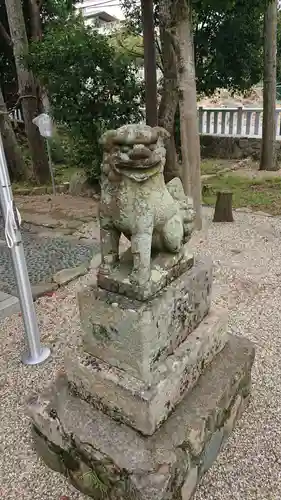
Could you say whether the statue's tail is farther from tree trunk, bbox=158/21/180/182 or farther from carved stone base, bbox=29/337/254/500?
tree trunk, bbox=158/21/180/182

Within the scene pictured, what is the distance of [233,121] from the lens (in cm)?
930

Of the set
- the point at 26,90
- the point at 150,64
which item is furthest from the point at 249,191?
the point at 26,90

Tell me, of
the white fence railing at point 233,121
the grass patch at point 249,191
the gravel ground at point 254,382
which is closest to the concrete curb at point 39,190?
the grass patch at point 249,191

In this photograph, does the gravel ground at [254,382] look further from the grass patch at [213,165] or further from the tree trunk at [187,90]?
the grass patch at [213,165]

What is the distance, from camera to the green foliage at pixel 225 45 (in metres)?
6.71

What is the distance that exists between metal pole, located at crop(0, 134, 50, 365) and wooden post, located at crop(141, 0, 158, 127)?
12.7ft

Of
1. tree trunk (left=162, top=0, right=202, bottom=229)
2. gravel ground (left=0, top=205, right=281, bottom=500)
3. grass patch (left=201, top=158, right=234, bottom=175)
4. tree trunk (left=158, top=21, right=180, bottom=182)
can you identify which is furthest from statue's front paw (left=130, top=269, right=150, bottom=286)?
grass patch (left=201, top=158, right=234, bottom=175)

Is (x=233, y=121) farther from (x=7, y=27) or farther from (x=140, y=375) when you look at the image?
(x=140, y=375)

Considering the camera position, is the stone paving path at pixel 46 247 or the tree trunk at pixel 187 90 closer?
the stone paving path at pixel 46 247

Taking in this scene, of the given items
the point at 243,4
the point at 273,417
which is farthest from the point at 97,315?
the point at 243,4

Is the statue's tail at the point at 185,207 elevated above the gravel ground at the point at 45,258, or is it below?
above

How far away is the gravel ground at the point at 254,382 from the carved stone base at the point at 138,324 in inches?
12.6

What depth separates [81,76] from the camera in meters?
5.56

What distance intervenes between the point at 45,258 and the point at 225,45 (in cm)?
529
